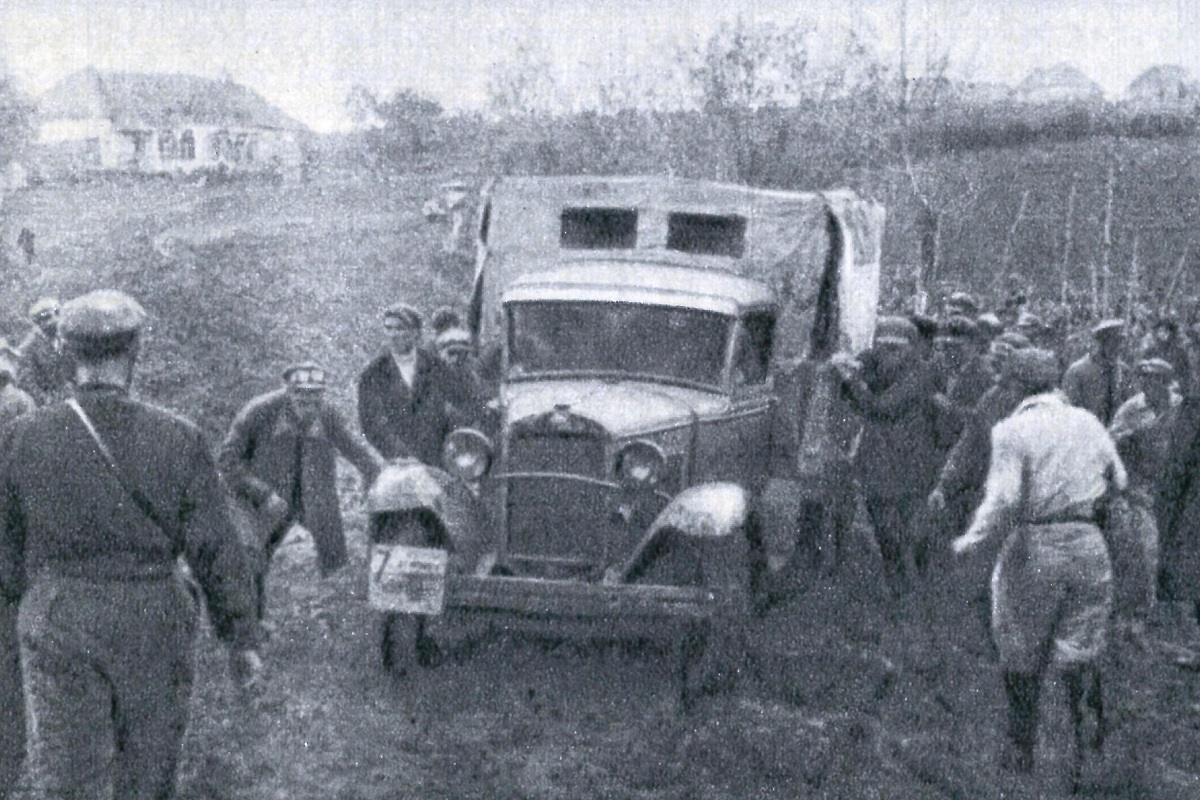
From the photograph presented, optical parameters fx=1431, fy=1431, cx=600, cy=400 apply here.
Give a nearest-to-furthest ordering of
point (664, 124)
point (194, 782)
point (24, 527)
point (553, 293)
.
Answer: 1. point (24, 527)
2. point (194, 782)
3. point (553, 293)
4. point (664, 124)

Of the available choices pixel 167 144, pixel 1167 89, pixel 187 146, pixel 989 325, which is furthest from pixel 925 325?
pixel 1167 89

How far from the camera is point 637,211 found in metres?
10.8

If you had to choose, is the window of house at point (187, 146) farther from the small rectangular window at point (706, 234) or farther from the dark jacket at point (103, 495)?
the dark jacket at point (103, 495)

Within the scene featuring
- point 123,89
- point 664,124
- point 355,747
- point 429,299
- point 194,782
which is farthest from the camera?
point 123,89

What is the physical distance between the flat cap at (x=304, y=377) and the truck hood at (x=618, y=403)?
1.15 metres

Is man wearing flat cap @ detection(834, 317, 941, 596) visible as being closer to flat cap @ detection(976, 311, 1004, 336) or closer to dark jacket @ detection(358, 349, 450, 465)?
flat cap @ detection(976, 311, 1004, 336)

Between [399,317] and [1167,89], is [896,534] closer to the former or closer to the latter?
[399,317]

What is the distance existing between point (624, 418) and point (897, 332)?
2.31 metres

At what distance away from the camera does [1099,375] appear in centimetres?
1038

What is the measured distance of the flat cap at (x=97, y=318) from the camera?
4.27m

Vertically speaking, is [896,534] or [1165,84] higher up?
[1165,84]

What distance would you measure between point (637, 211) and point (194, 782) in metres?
5.84

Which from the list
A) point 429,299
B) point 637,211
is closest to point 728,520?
point 637,211

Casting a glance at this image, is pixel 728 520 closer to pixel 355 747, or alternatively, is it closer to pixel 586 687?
pixel 586 687
